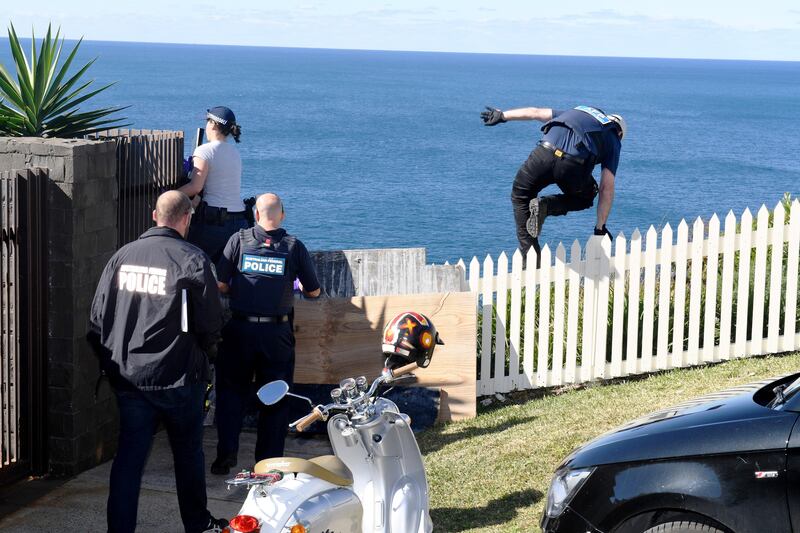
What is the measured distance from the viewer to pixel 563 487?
483 cm

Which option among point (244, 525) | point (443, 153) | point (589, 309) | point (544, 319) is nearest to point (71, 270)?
point (244, 525)

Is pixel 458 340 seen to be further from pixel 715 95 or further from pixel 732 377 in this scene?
pixel 715 95

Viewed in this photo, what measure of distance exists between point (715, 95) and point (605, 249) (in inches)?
6300

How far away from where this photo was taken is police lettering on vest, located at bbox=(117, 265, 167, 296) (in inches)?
217

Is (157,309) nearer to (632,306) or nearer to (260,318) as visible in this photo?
(260,318)

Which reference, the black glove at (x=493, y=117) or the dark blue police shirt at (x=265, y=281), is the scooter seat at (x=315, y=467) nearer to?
the dark blue police shirt at (x=265, y=281)

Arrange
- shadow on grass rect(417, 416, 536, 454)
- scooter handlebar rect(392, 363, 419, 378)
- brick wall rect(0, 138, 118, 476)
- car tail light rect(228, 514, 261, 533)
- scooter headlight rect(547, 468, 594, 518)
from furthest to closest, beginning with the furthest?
shadow on grass rect(417, 416, 536, 454)
brick wall rect(0, 138, 118, 476)
scooter handlebar rect(392, 363, 419, 378)
scooter headlight rect(547, 468, 594, 518)
car tail light rect(228, 514, 261, 533)

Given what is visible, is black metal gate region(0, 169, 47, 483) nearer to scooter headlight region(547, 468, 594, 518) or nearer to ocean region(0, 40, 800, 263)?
scooter headlight region(547, 468, 594, 518)

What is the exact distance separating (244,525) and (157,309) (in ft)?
5.39

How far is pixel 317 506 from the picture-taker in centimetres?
464

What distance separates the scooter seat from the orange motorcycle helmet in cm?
54

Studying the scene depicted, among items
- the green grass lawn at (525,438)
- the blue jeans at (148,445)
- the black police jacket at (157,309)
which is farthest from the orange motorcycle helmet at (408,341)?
the green grass lawn at (525,438)

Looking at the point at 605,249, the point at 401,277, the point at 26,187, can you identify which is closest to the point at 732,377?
the point at 605,249

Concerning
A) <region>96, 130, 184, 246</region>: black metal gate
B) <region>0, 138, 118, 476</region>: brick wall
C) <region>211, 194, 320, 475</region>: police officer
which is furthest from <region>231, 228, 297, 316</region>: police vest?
<region>96, 130, 184, 246</region>: black metal gate
